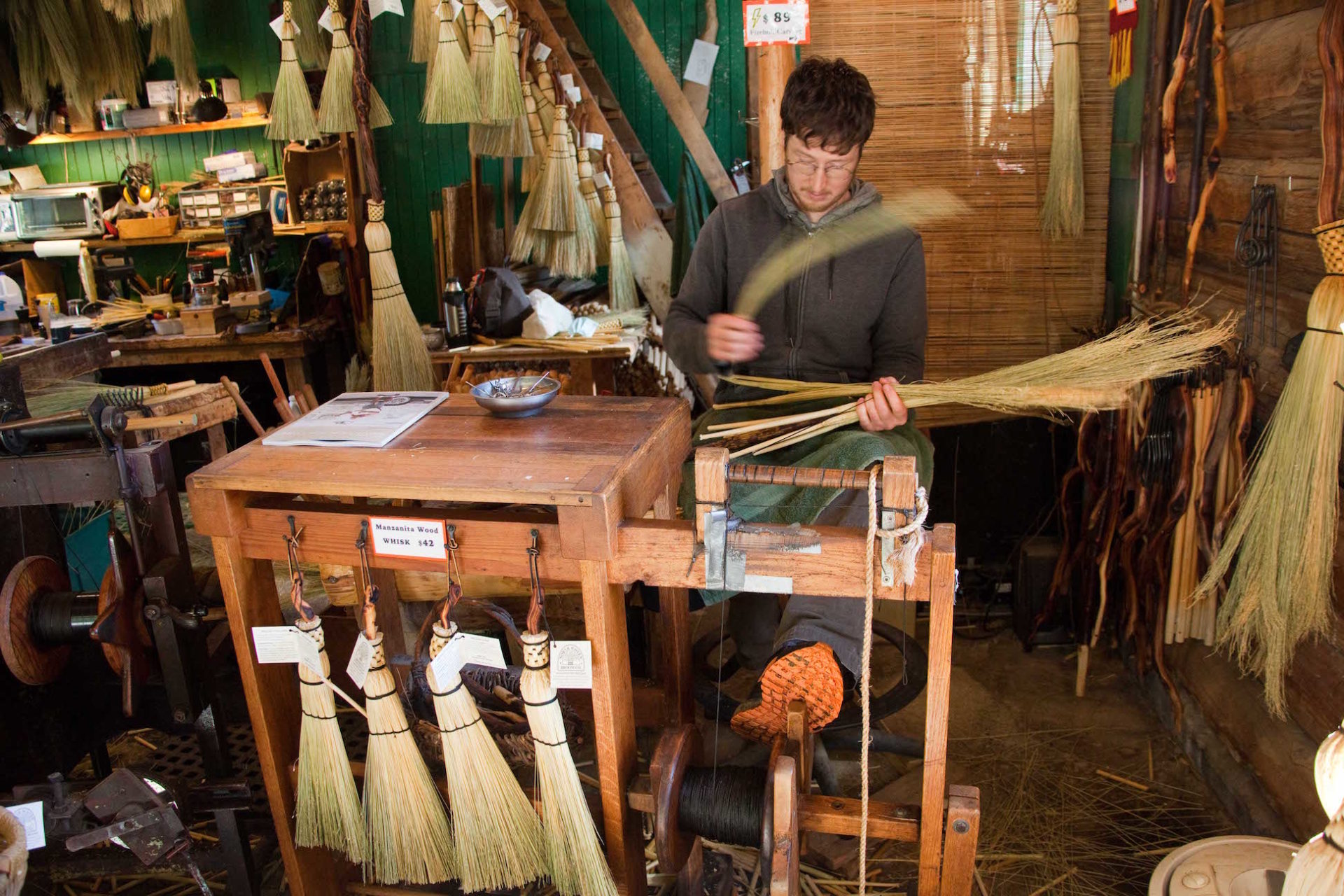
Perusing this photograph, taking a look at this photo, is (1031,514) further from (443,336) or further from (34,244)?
(34,244)

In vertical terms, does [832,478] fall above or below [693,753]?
above

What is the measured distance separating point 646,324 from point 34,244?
395 centimetres

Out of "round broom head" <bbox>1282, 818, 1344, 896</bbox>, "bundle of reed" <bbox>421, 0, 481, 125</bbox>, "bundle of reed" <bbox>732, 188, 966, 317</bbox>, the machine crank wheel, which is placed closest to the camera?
"round broom head" <bbox>1282, 818, 1344, 896</bbox>

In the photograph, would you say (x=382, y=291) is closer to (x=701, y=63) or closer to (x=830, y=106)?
(x=830, y=106)

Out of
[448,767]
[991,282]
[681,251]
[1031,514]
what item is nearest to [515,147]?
[681,251]

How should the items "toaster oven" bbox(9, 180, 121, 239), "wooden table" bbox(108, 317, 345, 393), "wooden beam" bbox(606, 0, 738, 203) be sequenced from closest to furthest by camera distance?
"wooden beam" bbox(606, 0, 738, 203)
"wooden table" bbox(108, 317, 345, 393)
"toaster oven" bbox(9, 180, 121, 239)

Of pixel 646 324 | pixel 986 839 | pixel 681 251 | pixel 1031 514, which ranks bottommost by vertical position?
pixel 986 839

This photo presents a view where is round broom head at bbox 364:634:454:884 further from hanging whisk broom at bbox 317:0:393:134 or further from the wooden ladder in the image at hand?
the wooden ladder

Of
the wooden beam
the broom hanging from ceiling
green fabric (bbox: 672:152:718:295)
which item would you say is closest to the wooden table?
the broom hanging from ceiling

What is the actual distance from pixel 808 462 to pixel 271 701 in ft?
4.32

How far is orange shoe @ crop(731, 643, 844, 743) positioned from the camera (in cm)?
199

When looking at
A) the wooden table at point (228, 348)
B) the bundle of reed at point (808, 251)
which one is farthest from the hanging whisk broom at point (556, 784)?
the wooden table at point (228, 348)

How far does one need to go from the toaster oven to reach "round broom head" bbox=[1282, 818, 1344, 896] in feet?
21.6

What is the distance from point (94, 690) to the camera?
8.86 ft
